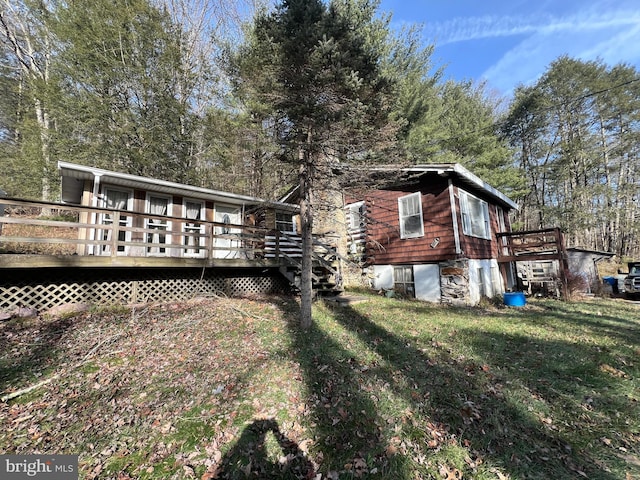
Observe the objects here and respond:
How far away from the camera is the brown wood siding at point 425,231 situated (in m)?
10.2

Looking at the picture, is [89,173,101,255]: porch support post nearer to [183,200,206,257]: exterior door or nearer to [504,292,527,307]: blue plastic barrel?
[183,200,206,257]: exterior door

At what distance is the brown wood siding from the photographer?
401 inches

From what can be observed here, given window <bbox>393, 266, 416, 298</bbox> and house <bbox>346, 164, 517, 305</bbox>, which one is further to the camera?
window <bbox>393, 266, 416, 298</bbox>

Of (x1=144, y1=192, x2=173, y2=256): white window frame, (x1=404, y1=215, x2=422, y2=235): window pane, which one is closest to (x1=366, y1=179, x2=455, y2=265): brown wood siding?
(x1=404, y1=215, x2=422, y2=235): window pane

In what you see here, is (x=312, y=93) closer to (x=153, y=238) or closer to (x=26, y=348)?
(x=26, y=348)

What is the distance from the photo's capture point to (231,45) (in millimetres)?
15148

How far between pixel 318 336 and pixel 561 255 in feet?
37.2

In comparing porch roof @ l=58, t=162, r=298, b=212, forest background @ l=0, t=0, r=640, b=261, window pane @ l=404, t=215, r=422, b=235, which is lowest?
window pane @ l=404, t=215, r=422, b=235

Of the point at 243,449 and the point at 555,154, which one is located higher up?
the point at 555,154

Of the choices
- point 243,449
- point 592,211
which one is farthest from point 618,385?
point 592,211

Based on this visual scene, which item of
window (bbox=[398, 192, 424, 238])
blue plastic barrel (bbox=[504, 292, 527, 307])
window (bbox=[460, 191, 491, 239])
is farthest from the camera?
window (bbox=[398, 192, 424, 238])

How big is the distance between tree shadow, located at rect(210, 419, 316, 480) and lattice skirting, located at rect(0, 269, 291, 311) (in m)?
5.57

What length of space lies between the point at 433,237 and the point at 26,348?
437 inches

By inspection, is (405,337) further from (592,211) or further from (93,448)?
(592,211)
